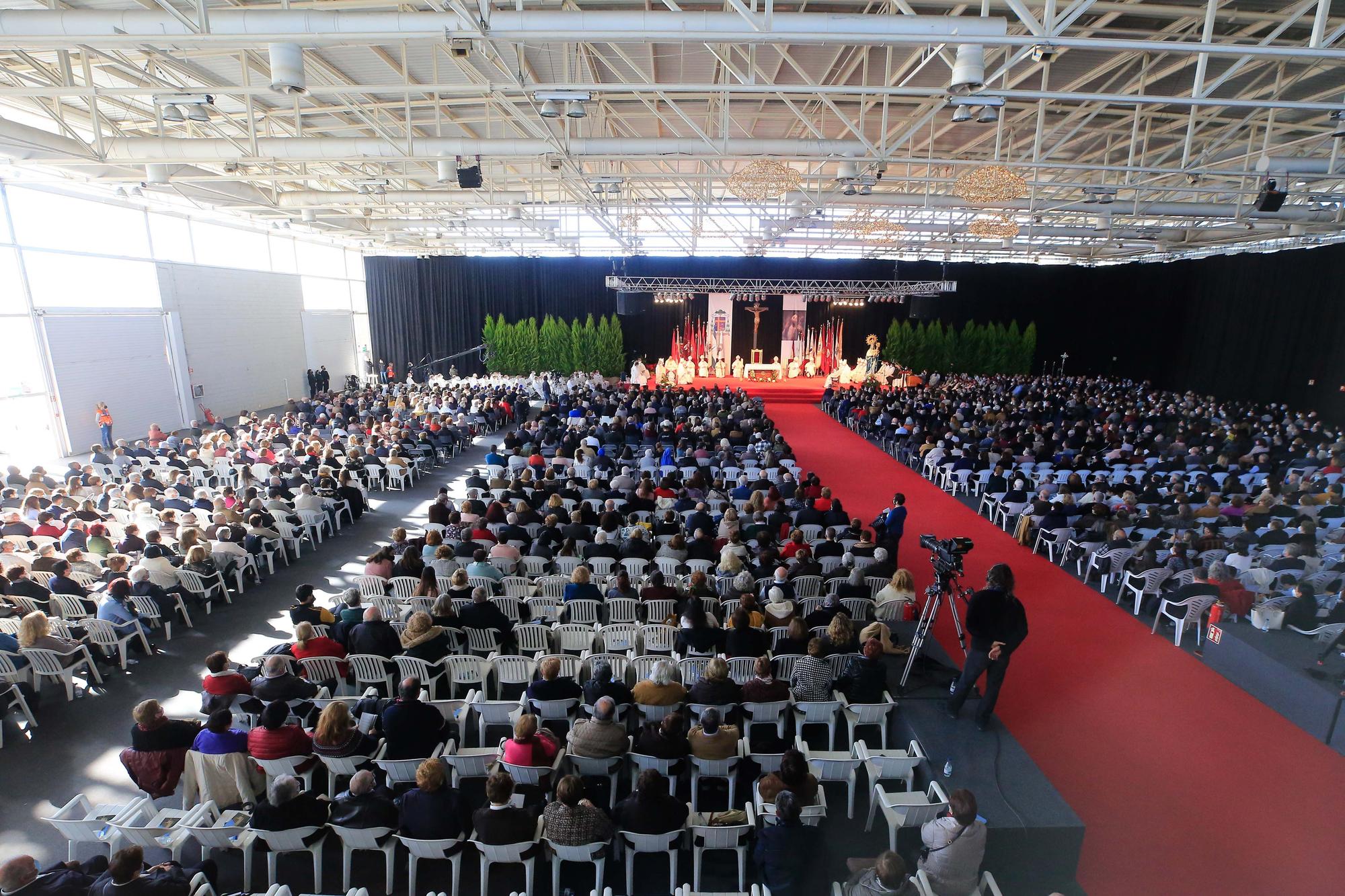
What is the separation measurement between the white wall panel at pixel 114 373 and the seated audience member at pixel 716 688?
17.9 metres

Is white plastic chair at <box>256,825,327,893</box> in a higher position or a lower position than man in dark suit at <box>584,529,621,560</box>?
lower

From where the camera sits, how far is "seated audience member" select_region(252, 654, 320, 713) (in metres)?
5.11

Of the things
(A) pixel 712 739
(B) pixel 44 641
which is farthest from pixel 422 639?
(B) pixel 44 641

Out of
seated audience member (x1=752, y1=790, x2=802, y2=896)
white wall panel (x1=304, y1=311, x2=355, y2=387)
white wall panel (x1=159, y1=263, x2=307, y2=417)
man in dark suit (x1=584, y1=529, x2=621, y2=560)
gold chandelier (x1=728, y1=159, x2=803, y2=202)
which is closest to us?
seated audience member (x1=752, y1=790, x2=802, y2=896)

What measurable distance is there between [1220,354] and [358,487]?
29.1 metres

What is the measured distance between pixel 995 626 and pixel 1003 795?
117cm

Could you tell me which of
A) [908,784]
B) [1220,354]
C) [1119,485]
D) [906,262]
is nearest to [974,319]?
[906,262]

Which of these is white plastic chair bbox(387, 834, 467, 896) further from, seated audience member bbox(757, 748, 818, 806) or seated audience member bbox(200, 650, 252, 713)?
seated audience member bbox(200, 650, 252, 713)

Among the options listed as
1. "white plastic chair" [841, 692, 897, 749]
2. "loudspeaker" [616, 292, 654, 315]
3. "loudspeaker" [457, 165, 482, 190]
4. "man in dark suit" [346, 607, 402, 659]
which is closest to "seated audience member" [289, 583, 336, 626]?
"man in dark suit" [346, 607, 402, 659]

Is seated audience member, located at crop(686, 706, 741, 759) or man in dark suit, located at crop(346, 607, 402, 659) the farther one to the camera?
man in dark suit, located at crop(346, 607, 402, 659)

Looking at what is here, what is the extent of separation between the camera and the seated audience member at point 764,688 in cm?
505

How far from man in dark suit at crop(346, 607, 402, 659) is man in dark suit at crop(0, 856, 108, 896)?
232 cm

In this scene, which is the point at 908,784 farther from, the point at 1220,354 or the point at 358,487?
the point at 1220,354

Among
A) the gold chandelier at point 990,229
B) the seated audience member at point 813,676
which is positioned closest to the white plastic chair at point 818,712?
the seated audience member at point 813,676
